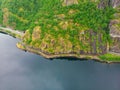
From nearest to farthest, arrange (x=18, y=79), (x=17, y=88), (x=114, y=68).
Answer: (x=17, y=88) → (x=18, y=79) → (x=114, y=68)

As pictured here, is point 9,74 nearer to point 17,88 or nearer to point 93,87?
point 17,88

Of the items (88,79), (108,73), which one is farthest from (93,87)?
(108,73)

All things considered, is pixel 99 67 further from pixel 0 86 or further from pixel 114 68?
pixel 0 86

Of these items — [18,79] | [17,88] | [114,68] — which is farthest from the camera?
[114,68]

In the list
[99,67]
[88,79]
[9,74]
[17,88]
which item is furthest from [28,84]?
[99,67]

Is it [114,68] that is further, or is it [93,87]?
[114,68]

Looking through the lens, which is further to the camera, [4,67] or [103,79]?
[4,67]

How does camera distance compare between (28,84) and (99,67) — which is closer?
(28,84)
